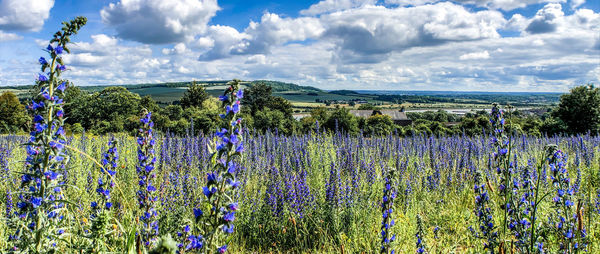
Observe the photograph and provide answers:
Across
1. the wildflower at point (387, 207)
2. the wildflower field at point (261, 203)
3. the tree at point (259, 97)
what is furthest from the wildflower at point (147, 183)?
A: the tree at point (259, 97)

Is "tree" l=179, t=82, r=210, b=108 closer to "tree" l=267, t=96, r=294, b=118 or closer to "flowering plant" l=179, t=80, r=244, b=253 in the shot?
"tree" l=267, t=96, r=294, b=118

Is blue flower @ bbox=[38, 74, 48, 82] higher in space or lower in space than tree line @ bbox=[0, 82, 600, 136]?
higher

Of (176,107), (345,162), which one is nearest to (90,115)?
(176,107)

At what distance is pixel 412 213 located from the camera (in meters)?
4.79

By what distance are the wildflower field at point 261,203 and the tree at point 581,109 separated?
878 inches

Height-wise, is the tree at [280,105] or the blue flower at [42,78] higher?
the blue flower at [42,78]

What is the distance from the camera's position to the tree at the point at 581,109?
2577cm

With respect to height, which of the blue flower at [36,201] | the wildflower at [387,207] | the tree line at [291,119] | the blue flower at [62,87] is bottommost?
the tree line at [291,119]

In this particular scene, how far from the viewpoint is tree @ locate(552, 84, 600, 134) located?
25766 millimetres

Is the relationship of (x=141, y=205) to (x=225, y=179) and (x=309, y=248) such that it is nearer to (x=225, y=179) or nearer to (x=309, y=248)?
(x=225, y=179)

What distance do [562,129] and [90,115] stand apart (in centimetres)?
3722

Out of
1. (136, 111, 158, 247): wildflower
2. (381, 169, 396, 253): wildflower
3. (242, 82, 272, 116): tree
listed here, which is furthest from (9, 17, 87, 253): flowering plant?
(242, 82, 272, 116): tree

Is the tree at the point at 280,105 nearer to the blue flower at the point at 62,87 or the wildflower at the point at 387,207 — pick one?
the wildflower at the point at 387,207

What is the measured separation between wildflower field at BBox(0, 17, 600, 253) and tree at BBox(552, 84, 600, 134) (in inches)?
878
